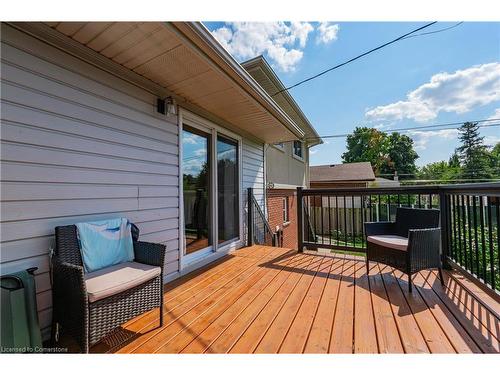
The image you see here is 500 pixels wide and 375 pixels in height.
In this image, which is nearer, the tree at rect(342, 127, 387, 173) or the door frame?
the door frame

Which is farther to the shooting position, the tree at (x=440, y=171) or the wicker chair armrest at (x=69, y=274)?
→ the tree at (x=440, y=171)

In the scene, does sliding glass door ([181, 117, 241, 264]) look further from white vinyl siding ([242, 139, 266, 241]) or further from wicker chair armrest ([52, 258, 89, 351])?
wicker chair armrest ([52, 258, 89, 351])

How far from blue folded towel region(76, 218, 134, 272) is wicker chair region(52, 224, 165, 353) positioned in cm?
7

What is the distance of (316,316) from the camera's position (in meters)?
1.99

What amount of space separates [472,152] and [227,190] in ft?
161

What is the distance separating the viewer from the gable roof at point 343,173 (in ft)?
53.0

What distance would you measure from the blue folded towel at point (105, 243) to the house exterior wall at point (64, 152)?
171 millimetres

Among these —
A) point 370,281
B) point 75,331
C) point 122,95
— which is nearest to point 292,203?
point 370,281

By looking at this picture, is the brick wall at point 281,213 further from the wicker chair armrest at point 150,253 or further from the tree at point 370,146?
the tree at point 370,146

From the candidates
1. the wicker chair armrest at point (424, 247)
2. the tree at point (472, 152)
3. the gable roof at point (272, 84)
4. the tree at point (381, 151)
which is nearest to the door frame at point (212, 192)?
the gable roof at point (272, 84)

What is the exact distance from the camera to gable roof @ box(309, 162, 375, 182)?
16.2 metres

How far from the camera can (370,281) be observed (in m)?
2.76

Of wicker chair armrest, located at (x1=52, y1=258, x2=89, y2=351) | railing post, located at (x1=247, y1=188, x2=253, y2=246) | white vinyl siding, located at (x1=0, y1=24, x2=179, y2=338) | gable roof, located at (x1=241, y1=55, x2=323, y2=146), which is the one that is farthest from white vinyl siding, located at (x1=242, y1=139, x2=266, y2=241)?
wicker chair armrest, located at (x1=52, y1=258, x2=89, y2=351)
